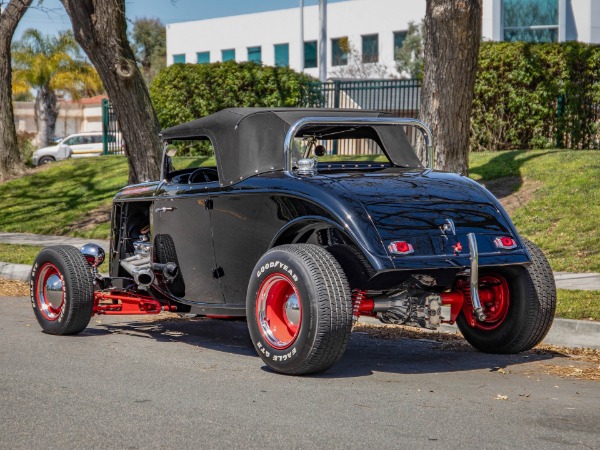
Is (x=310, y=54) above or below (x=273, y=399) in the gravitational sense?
above

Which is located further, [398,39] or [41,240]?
[398,39]

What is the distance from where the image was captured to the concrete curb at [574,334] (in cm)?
828

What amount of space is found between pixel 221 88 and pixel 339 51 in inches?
1230

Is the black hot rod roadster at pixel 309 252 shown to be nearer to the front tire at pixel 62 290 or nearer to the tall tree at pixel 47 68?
the front tire at pixel 62 290

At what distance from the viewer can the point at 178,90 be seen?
83.7ft

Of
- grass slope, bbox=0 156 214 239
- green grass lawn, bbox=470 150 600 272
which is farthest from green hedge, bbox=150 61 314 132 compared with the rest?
green grass lawn, bbox=470 150 600 272

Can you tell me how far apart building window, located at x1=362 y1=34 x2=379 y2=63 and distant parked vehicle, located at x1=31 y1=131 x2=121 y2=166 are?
1441 cm

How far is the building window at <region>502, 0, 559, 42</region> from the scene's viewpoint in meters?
46.1

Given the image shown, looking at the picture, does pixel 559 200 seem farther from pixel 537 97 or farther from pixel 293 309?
pixel 293 309

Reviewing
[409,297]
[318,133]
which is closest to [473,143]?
[318,133]

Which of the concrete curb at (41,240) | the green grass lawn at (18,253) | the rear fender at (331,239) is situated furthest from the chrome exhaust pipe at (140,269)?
the concrete curb at (41,240)

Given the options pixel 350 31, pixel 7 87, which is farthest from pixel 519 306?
pixel 350 31

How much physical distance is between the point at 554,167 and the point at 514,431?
12.3 meters

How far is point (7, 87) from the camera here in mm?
25250
